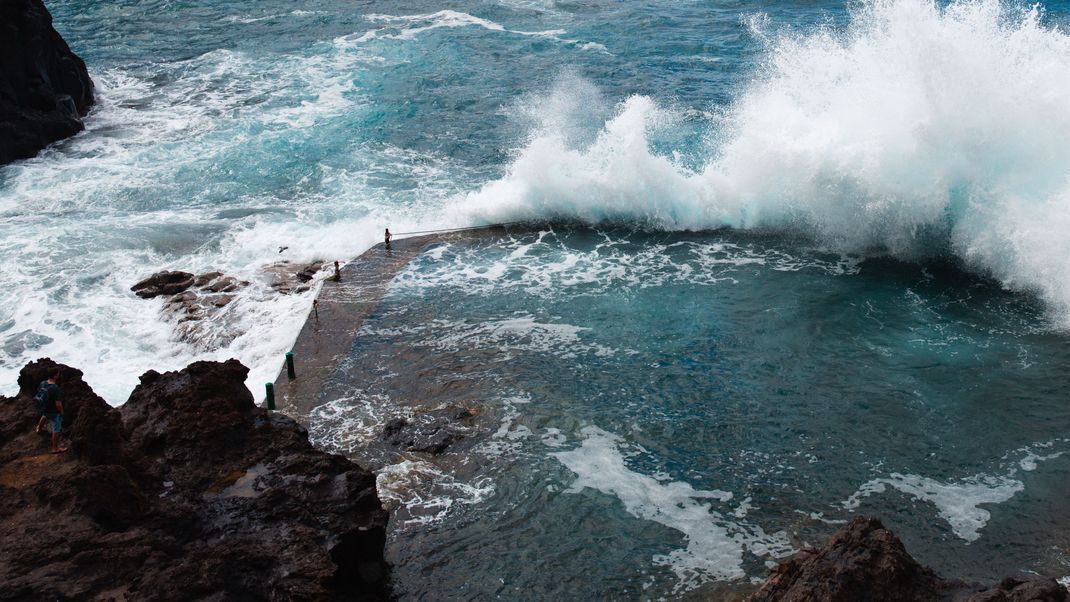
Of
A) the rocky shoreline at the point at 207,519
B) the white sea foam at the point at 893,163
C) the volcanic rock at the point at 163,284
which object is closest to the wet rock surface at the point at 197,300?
the volcanic rock at the point at 163,284

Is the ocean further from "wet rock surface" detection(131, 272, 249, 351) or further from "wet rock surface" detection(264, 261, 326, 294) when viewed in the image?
"wet rock surface" detection(264, 261, 326, 294)

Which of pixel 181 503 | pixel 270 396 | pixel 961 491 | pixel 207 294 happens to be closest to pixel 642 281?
pixel 961 491

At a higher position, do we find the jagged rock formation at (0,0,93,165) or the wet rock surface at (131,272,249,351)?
the jagged rock formation at (0,0,93,165)

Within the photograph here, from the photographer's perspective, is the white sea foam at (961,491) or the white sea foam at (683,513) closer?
the white sea foam at (683,513)

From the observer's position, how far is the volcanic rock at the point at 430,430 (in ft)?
41.5

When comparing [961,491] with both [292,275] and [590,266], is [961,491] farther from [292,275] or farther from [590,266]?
[292,275]

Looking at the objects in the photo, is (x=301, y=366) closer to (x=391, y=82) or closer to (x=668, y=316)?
(x=668, y=316)

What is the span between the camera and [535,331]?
16.3 m

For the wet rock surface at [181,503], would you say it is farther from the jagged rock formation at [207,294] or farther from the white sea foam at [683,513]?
the jagged rock formation at [207,294]

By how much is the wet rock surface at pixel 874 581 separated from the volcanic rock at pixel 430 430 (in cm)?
565

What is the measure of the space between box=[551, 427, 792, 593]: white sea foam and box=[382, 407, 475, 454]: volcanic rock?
1.50m

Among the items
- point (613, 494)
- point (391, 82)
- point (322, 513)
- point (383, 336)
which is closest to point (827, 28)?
point (391, 82)

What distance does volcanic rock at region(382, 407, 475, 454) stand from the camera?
12641 millimetres

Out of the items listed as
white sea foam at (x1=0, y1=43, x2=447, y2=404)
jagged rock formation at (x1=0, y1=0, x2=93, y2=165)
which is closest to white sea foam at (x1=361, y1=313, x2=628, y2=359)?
white sea foam at (x1=0, y1=43, x2=447, y2=404)
